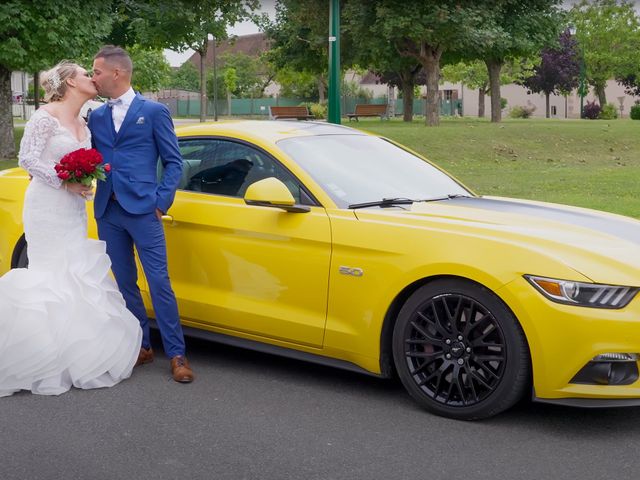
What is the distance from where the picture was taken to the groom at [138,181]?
19.3ft

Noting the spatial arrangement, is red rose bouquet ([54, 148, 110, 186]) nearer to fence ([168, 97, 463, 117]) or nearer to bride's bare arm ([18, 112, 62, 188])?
bride's bare arm ([18, 112, 62, 188])

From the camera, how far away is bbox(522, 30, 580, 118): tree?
266 feet

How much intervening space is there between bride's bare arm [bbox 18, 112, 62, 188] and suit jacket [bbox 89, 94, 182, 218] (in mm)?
329

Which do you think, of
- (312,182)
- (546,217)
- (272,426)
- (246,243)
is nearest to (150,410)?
(272,426)

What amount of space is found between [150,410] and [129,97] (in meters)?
1.91

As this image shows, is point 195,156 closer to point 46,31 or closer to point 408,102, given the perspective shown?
point 46,31

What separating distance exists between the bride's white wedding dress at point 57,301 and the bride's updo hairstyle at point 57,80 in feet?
0.41

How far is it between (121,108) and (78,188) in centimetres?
55

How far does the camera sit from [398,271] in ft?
17.0

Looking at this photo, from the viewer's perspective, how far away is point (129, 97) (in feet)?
19.7

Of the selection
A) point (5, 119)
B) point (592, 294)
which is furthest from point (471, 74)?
point (592, 294)

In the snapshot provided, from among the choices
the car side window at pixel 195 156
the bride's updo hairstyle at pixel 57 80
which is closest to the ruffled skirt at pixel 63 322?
the bride's updo hairstyle at pixel 57 80

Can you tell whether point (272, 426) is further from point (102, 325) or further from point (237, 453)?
point (102, 325)

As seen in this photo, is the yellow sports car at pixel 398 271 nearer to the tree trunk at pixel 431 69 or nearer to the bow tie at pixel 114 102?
the bow tie at pixel 114 102
